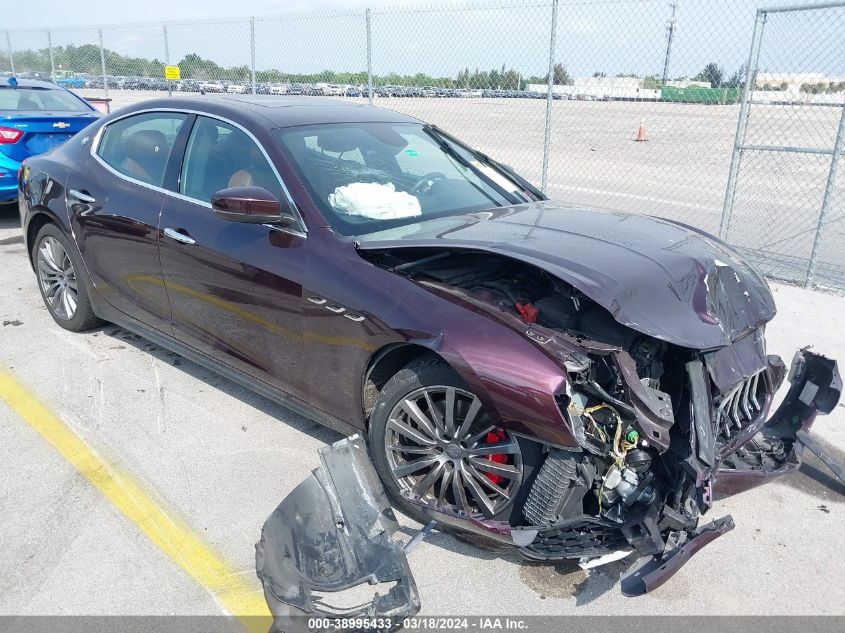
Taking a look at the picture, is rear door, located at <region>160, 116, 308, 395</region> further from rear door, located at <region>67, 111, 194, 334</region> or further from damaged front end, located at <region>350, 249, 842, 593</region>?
damaged front end, located at <region>350, 249, 842, 593</region>

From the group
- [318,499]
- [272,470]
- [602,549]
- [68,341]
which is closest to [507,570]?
[602,549]

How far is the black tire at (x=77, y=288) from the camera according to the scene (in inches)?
189

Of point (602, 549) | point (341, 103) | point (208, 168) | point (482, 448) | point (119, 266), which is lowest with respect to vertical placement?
point (602, 549)

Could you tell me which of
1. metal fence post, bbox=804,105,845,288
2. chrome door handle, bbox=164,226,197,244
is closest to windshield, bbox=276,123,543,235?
chrome door handle, bbox=164,226,197,244

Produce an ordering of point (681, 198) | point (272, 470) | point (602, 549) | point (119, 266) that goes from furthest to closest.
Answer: point (681, 198) → point (119, 266) → point (272, 470) → point (602, 549)

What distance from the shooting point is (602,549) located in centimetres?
252

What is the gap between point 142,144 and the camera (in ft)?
14.3

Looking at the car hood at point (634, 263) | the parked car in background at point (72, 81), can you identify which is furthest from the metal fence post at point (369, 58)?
the parked car in background at point (72, 81)

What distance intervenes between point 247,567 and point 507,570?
1.09 metres

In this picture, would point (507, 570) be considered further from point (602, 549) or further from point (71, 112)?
point (71, 112)

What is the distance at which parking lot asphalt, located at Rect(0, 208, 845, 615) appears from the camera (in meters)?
2.74

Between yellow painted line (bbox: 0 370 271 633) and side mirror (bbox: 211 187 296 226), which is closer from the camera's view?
yellow painted line (bbox: 0 370 271 633)

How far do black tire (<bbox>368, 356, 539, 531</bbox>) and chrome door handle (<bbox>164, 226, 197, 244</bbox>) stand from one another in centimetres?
150

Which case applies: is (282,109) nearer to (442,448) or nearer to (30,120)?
(442,448)
